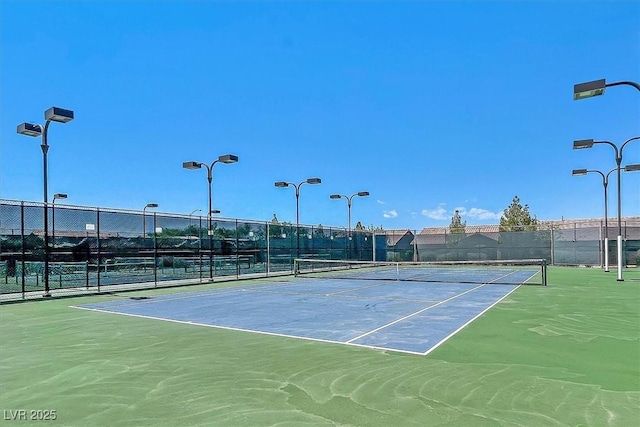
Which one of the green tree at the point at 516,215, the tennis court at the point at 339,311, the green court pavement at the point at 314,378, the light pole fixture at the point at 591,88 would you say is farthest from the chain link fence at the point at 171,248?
the green tree at the point at 516,215

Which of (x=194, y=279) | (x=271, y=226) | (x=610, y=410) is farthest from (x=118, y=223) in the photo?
(x=610, y=410)

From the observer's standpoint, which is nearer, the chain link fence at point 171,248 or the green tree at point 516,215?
the chain link fence at point 171,248

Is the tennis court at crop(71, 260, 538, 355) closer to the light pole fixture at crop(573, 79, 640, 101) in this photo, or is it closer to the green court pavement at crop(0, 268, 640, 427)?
the green court pavement at crop(0, 268, 640, 427)

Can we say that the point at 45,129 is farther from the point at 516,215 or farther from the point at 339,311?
the point at 516,215

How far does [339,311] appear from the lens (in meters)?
9.81

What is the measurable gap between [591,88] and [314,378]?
9.86 metres

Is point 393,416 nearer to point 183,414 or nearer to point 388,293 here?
point 183,414

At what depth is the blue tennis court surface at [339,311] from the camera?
23.5 ft

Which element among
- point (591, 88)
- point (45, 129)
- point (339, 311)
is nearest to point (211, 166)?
point (45, 129)

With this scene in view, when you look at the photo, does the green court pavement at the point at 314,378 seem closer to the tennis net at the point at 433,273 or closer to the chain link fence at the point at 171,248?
the chain link fence at the point at 171,248

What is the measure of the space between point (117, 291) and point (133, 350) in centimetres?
981

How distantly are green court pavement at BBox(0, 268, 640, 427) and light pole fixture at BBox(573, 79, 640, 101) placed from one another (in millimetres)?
5613

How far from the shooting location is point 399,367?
522cm

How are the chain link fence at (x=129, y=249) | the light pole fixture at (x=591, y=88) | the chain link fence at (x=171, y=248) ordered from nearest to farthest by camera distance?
the light pole fixture at (x=591, y=88)
the chain link fence at (x=129, y=249)
the chain link fence at (x=171, y=248)
